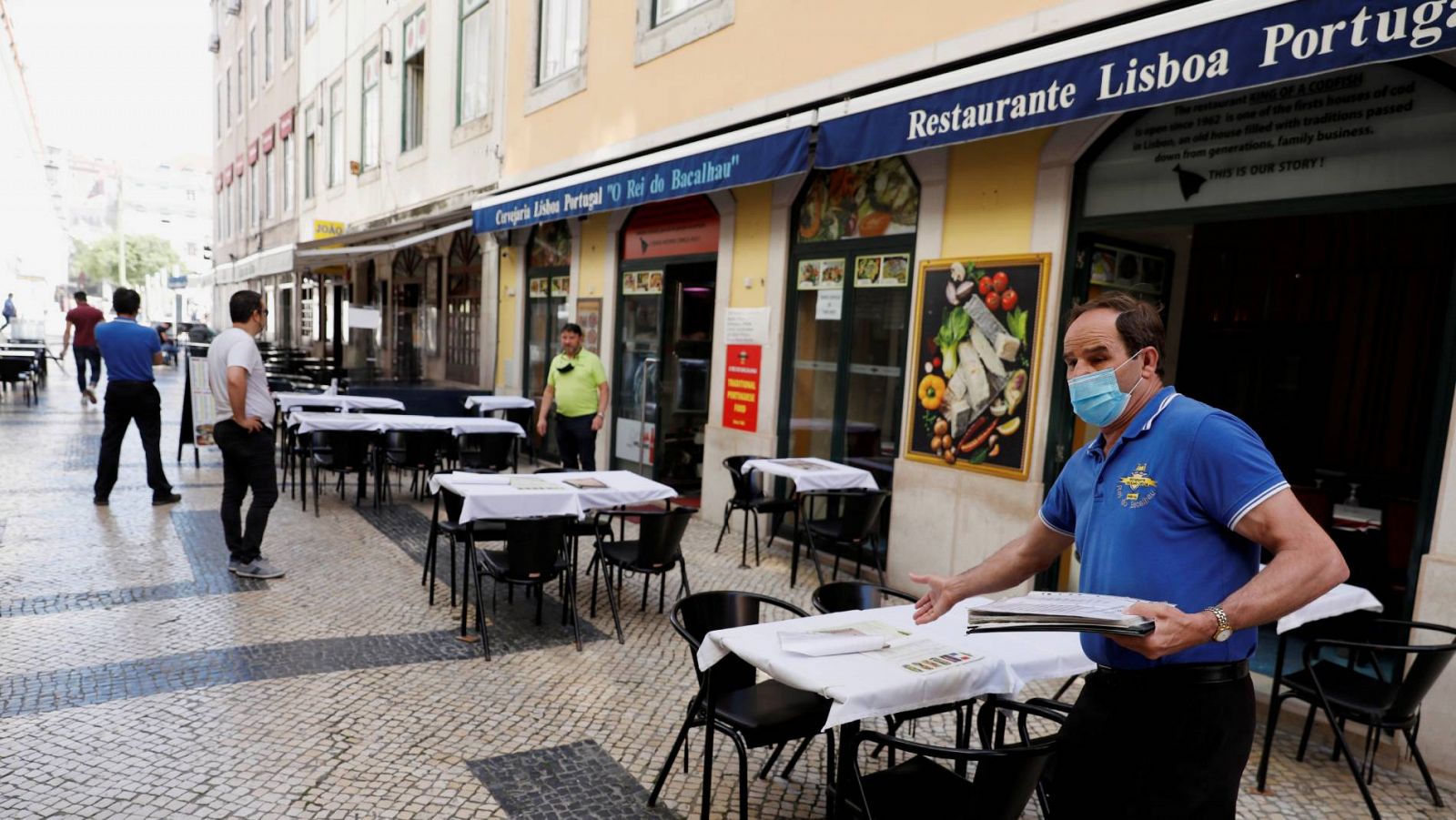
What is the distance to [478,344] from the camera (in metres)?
13.3

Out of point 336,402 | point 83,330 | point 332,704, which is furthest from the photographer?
point 83,330

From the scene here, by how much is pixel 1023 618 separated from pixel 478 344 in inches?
493

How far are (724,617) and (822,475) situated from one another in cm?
290

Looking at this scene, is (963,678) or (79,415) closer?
(963,678)

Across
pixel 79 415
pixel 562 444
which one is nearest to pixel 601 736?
pixel 562 444

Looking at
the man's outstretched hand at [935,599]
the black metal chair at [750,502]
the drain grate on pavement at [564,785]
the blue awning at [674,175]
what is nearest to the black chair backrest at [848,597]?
the drain grate on pavement at [564,785]

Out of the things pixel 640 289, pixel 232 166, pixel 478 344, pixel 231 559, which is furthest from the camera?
pixel 232 166

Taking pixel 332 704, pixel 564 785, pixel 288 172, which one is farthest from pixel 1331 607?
pixel 288 172

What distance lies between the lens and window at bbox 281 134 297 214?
2183cm

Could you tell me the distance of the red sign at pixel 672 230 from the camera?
28.1 feet

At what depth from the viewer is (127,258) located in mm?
65125

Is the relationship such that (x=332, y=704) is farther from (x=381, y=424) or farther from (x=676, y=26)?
(x=676, y=26)

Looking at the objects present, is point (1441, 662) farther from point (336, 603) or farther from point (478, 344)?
point (478, 344)

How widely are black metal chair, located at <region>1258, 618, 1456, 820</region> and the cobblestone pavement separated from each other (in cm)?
15
